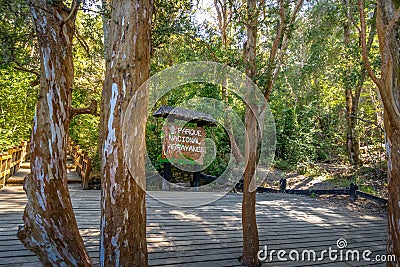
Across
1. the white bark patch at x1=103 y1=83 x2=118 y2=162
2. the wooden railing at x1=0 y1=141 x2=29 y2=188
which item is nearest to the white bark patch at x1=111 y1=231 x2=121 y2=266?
the white bark patch at x1=103 y1=83 x2=118 y2=162

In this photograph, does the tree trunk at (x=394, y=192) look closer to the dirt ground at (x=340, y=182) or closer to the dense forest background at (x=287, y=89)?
the dense forest background at (x=287, y=89)

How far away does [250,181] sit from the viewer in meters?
3.31

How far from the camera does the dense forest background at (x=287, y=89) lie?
20.8 ft

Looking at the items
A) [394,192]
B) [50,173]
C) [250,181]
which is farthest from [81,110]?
[394,192]

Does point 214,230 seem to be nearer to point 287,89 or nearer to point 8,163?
point 8,163

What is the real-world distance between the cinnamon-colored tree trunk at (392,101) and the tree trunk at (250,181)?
51.7 inches

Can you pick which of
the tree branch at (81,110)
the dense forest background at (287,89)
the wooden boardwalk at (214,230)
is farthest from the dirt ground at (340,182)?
the tree branch at (81,110)

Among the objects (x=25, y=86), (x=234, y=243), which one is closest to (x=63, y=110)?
(x=234, y=243)

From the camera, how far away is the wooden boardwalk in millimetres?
3305

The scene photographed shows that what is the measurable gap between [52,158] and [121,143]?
0.95m

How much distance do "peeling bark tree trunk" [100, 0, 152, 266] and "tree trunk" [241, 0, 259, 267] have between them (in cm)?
135

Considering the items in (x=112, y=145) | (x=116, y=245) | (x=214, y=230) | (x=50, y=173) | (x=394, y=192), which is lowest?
(x=214, y=230)

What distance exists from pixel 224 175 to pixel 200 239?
6178 millimetres

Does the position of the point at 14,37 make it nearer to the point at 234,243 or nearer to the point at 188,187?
the point at 234,243
